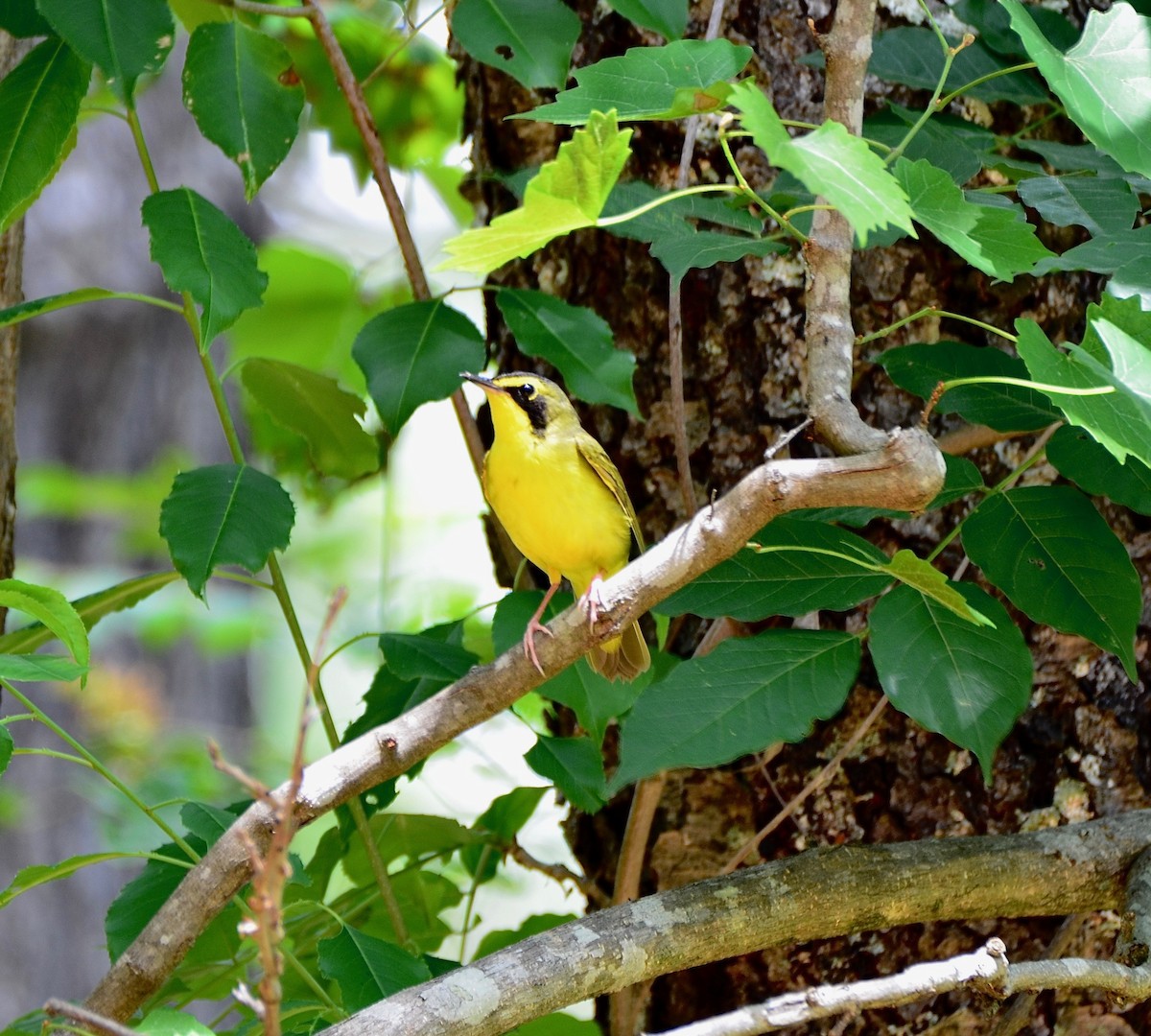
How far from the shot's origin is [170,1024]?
169 centimetres

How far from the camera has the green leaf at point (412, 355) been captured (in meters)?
2.52

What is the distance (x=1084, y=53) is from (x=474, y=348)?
128 cm

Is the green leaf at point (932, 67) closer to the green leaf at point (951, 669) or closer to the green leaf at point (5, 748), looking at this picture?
the green leaf at point (951, 669)

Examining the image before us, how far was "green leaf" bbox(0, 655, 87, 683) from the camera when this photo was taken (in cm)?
186

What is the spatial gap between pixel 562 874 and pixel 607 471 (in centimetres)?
95

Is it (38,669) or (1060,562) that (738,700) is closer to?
(1060,562)

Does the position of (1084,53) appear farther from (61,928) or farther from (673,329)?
→ (61,928)

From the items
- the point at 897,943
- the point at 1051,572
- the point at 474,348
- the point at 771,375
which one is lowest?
the point at 897,943

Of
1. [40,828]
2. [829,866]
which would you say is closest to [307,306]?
[829,866]

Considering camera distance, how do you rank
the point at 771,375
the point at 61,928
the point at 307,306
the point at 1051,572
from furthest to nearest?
the point at 61,928 < the point at 307,306 < the point at 771,375 < the point at 1051,572

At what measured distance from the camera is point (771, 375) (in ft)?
9.14

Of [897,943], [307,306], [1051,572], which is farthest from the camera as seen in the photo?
[307,306]

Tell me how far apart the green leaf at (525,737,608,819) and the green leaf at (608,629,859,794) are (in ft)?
1.37

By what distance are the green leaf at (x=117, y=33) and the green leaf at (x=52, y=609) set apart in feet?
2.92
